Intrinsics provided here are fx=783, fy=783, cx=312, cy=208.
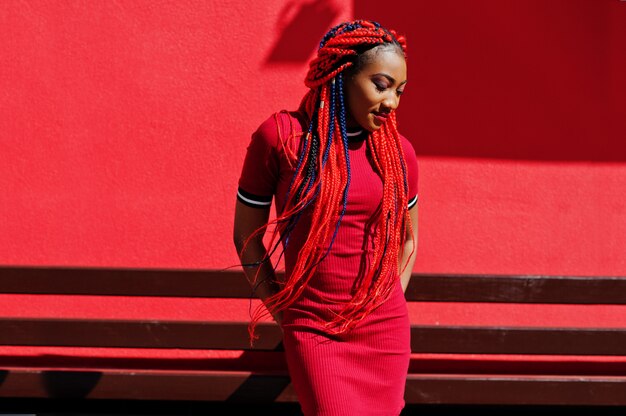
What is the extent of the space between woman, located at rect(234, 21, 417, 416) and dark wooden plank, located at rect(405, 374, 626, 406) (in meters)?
1.28

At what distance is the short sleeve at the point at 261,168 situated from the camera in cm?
201

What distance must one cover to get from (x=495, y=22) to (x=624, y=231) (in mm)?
1100

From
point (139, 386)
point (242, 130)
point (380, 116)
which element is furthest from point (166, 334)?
point (380, 116)

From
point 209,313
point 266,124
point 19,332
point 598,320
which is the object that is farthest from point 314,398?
point 598,320

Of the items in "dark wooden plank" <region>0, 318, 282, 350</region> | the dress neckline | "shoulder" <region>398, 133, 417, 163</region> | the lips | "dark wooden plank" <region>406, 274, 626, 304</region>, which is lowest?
"dark wooden plank" <region>0, 318, 282, 350</region>

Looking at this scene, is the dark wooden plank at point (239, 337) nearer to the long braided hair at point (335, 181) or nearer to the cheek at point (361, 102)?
the long braided hair at point (335, 181)

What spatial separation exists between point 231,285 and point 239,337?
230 millimetres

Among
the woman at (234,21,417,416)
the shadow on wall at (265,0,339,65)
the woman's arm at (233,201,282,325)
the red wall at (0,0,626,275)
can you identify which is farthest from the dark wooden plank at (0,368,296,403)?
the shadow on wall at (265,0,339,65)

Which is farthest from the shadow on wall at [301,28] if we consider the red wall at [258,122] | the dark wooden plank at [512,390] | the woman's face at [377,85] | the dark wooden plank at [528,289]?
the dark wooden plank at [512,390]

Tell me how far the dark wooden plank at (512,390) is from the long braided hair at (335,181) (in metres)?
1.37

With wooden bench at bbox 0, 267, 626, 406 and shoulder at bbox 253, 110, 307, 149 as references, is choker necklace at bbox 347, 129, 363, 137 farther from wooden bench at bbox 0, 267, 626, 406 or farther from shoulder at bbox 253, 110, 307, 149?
wooden bench at bbox 0, 267, 626, 406

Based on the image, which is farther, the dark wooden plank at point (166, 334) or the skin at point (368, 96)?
the dark wooden plank at point (166, 334)

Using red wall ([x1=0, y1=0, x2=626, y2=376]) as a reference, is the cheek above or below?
above

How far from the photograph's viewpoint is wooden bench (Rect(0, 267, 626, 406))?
129 inches
